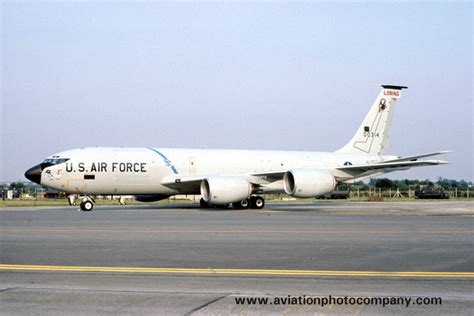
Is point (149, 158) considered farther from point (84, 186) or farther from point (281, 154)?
point (281, 154)

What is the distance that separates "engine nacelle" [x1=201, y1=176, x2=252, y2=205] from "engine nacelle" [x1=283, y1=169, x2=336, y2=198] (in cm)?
217

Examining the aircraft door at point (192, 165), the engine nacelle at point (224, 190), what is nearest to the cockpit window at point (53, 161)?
the aircraft door at point (192, 165)

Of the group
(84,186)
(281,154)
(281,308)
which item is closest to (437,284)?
(281,308)

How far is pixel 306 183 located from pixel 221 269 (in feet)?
72.9

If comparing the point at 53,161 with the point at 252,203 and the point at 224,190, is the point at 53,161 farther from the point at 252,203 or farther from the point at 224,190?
the point at 252,203

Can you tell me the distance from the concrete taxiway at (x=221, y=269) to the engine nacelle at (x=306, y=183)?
49.6 feet

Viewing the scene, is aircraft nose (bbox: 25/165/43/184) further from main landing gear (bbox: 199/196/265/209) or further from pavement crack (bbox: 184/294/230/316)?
pavement crack (bbox: 184/294/230/316)

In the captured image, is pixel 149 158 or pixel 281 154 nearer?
pixel 149 158

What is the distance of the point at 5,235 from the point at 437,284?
1046cm

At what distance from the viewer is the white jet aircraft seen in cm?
3064

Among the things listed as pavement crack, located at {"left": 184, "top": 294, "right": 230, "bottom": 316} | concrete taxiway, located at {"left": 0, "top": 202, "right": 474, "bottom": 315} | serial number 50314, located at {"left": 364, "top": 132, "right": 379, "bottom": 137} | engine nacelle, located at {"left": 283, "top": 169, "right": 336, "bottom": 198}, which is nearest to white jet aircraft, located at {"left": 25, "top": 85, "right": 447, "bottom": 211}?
engine nacelle, located at {"left": 283, "top": 169, "right": 336, "bottom": 198}

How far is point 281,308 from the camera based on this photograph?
259 inches

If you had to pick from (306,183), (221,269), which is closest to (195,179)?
(306,183)

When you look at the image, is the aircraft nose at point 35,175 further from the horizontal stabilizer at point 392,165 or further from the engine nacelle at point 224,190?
the horizontal stabilizer at point 392,165
